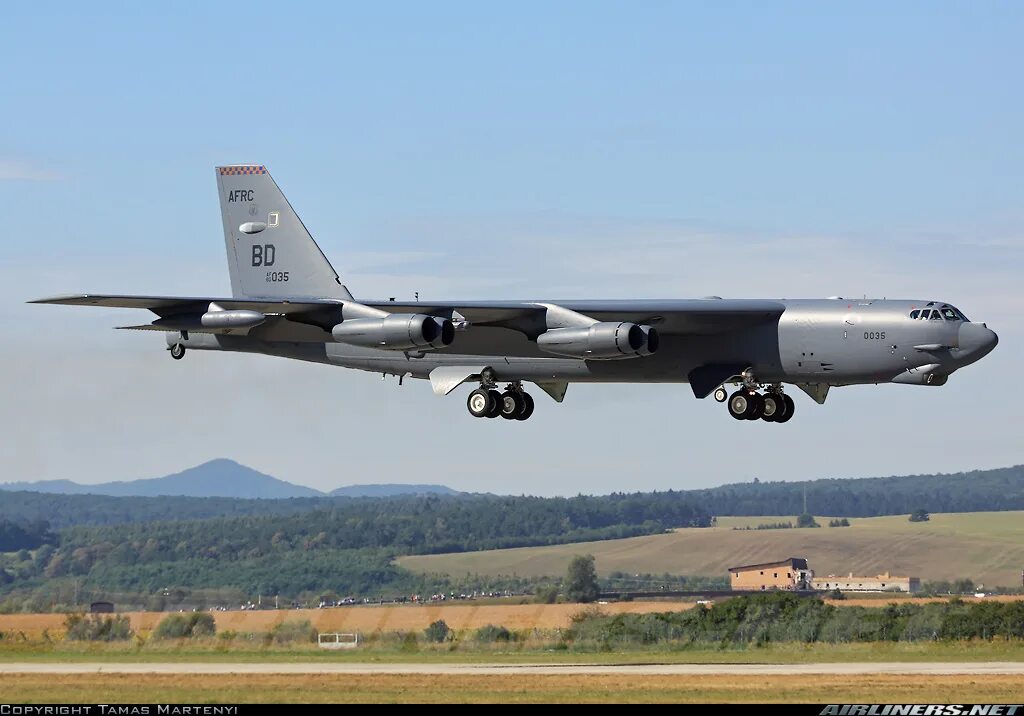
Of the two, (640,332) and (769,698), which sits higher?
(640,332)

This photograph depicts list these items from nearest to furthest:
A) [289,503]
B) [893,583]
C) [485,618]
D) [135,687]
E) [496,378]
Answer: [135,687], [496,378], [485,618], [893,583], [289,503]

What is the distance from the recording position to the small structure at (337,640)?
40.5 metres

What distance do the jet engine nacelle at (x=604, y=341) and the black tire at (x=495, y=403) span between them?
4734 millimetres

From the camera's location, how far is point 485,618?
45.6 m

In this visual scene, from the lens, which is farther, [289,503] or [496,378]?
[289,503]

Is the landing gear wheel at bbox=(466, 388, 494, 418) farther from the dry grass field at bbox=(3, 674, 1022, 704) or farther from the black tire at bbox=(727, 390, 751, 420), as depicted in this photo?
the dry grass field at bbox=(3, 674, 1022, 704)

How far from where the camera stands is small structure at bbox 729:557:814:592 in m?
66.5

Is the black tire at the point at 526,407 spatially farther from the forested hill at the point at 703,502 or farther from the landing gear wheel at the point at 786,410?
the forested hill at the point at 703,502

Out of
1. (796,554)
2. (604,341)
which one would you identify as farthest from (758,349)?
(796,554)

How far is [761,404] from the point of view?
37750 mm

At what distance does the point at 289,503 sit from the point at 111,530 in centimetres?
5176

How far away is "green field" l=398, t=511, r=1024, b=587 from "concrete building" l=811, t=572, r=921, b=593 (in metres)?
0.49

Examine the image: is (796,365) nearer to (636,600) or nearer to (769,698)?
(769,698)

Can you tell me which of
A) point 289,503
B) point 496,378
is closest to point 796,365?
point 496,378
